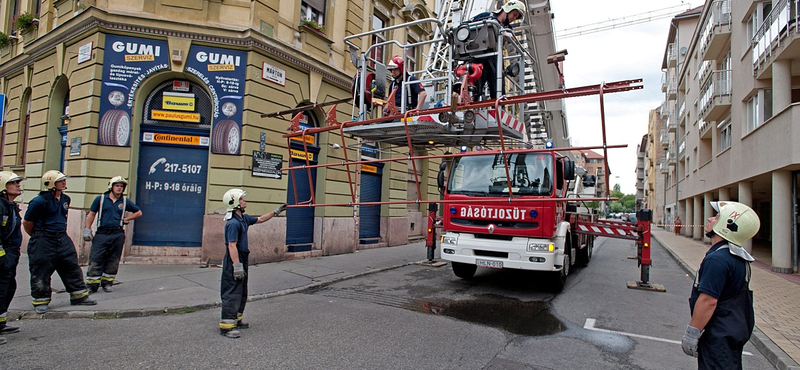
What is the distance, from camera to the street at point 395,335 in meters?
4.30

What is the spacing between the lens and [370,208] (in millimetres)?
14688

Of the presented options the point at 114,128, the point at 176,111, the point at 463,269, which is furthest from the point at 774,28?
the point at 114,128

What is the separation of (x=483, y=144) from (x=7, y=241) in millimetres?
6387

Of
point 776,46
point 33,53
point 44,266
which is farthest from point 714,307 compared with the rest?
point 33,53

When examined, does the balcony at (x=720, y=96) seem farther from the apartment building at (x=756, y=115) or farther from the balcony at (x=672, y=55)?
the balcony at (x=672, y=55)

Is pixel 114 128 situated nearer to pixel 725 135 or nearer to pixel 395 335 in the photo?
pixel 395 335

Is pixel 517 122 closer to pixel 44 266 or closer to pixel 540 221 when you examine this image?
pixel 540 221

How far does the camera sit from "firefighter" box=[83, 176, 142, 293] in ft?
22.4

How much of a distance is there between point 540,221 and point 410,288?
108 inches

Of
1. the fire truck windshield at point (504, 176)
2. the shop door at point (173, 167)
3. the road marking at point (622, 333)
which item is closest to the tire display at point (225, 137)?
the shop door at point (173, 167)

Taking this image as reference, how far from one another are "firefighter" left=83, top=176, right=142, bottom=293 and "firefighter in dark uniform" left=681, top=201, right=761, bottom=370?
7849 mm

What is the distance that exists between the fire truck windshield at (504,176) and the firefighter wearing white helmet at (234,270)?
4122 millimetres

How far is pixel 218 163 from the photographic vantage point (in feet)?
32.4

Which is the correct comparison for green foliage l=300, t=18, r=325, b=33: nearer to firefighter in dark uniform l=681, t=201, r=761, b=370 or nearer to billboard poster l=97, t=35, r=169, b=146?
billboard poster l=97, t=35, r=169, b=146
